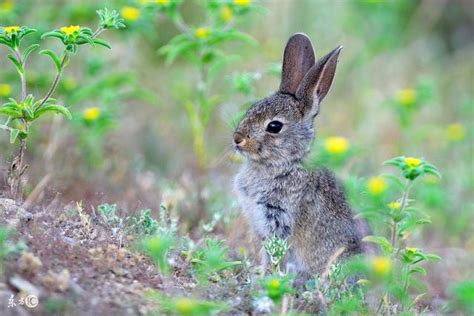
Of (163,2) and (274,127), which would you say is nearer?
(274,127)

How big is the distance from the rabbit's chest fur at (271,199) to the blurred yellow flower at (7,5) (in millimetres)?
2619

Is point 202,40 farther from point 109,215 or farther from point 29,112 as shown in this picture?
point 29,112

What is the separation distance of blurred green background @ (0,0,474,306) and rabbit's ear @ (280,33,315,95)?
0.48 meters

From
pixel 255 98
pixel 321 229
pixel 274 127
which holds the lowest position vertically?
pixel 321 229

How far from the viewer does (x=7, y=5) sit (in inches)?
303

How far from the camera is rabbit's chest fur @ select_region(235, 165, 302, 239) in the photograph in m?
6.41

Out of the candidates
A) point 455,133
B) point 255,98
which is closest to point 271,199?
point 255,98

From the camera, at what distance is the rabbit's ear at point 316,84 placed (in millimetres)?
6633

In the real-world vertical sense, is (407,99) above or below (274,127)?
above

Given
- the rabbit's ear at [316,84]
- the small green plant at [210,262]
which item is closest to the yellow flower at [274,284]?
the small green plant at [210,262]

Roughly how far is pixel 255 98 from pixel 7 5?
2.71 meters

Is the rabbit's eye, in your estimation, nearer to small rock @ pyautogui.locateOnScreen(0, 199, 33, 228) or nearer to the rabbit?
the rabbit

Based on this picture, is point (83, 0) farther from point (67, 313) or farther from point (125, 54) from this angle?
point (67, 313)

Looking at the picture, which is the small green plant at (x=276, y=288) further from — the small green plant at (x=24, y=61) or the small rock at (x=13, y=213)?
the small green plant at (x=24, y=61)
